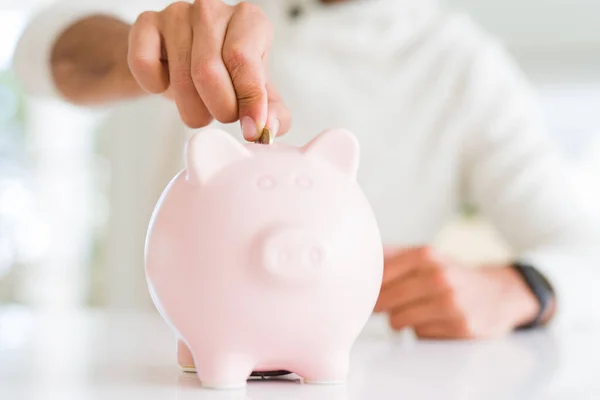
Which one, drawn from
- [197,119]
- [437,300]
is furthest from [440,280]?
[197,119]

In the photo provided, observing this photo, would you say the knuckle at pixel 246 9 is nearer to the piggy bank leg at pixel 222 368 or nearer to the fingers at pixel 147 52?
the fingers at pixel 147 52

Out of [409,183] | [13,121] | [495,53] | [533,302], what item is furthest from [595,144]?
[13,121]

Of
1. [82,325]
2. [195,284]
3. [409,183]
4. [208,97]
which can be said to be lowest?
[82,325]

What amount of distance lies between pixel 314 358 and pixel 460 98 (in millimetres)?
1033

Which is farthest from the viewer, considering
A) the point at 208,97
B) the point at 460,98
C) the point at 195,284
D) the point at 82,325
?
the point at 460,98

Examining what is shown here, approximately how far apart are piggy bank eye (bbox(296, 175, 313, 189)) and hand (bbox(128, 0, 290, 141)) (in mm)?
77

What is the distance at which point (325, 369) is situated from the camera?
550mm

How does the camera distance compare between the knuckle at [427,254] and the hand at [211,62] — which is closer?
the hand at [211,62]

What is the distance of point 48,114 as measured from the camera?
3.15 metres

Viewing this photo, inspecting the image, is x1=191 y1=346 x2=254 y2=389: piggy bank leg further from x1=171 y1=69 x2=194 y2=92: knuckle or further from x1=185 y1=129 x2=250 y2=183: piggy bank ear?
x1=171 y1=69 x2=194 y2=92: knuckle

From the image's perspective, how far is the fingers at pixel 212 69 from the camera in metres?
0.60

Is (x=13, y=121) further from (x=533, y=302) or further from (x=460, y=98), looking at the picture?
(x=533, y=302)

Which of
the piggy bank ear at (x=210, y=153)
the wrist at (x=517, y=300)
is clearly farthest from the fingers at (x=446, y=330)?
the piggy bank ear at (x=210, y=153)

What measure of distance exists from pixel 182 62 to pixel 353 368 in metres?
0.31
